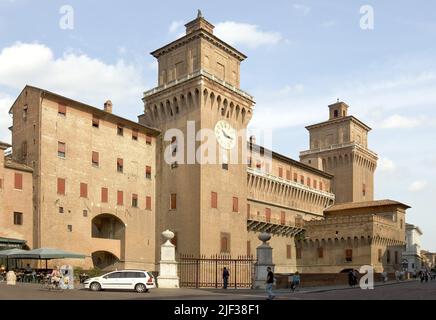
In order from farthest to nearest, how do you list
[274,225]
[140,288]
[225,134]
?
[274,225] → [225,134] → [140,288]

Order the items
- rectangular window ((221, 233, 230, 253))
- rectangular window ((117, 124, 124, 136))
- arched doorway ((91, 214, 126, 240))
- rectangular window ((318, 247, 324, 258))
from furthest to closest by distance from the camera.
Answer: rectangular window ((318, 247, 324, 258))
rectangular window ((221, 233, 230, 253))
rectangular window ((117, 124, 124, 136))
arched doorway ((91, 214, 126, 240))

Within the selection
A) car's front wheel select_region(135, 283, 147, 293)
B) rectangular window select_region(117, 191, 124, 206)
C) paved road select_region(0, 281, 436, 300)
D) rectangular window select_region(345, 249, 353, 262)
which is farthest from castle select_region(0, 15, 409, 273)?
car's front wheel select_region(135, 283, 147, 293)

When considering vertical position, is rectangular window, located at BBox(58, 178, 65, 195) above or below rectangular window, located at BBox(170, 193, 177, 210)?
above

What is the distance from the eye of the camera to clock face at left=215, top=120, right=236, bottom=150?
178 ft

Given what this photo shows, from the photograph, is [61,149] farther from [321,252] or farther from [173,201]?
[321,252]

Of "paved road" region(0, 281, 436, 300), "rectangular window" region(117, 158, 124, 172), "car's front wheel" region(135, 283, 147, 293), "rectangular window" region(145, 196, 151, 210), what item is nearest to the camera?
"paved road" region(0, 281, 436, 300)

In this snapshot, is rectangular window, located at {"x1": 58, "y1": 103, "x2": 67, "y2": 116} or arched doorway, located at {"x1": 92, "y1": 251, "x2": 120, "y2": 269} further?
arched doorway, located at {"x1": 92, "y1": 251, "x2": 120, "y2": 269}

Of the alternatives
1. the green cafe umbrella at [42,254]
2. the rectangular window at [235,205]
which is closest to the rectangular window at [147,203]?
the rectangular window at [235,205]

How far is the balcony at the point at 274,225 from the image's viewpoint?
61594mm

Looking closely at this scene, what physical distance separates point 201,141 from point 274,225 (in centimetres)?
1853

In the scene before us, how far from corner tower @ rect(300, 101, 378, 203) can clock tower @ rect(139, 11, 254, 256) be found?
2726cm

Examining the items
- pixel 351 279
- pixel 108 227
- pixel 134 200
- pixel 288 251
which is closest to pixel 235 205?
pixel 134 200

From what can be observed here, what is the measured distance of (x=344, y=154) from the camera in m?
80.7

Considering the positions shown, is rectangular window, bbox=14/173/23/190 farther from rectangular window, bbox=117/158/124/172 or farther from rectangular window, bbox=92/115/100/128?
rectangular window, bbox=117/158/124/172
